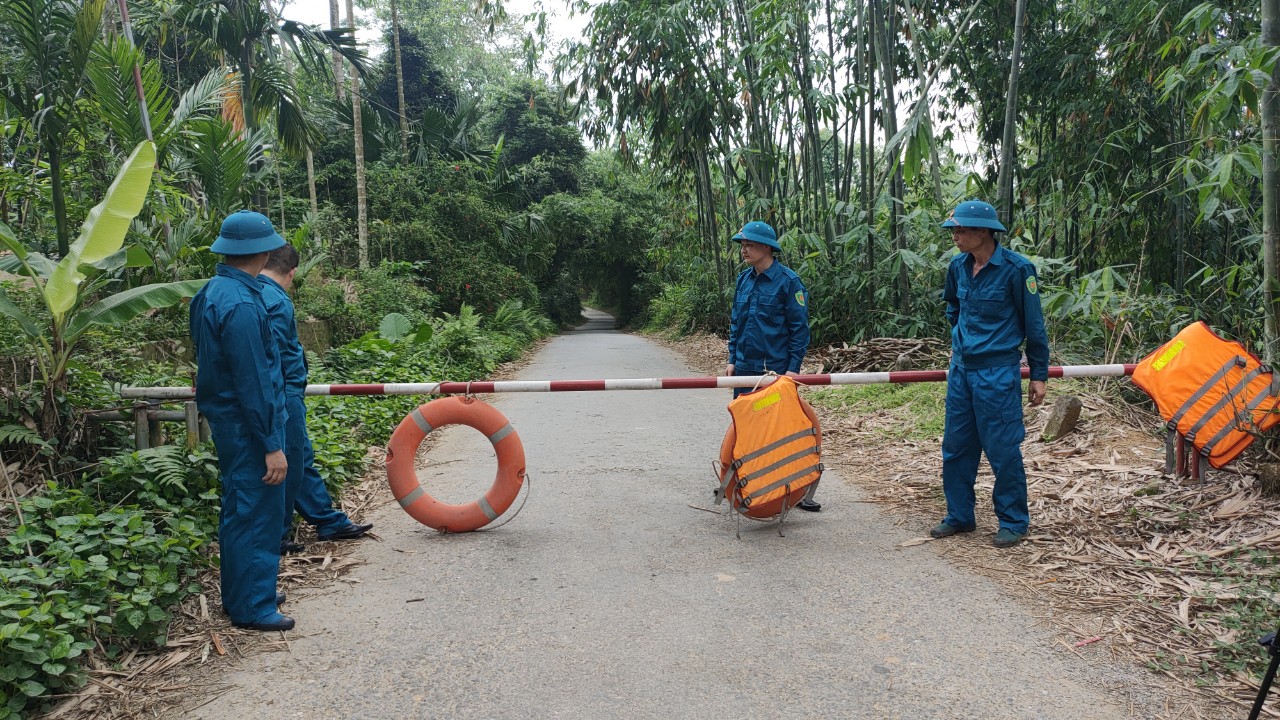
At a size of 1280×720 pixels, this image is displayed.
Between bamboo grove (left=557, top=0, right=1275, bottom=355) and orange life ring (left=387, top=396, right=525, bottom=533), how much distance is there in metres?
3.19

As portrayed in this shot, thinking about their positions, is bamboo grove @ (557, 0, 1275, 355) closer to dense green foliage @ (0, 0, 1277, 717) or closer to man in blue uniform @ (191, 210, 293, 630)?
dense green foliage @ (0, 0, 1277, 717)

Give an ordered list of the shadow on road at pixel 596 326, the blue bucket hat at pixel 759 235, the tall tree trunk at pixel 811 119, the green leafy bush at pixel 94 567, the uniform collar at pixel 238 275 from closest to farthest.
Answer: the green leafy bush at pixel 94 567 → the uniform collar at pixel 238 275 → the blue bucket hat at pixel 759 235 → the tall tree trunk at pixel 811 119 → the shadow on road at pixel 596 326

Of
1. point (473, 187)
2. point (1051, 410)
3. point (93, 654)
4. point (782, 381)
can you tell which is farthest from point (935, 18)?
point (473, 187)

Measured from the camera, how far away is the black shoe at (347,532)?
4.81 meters

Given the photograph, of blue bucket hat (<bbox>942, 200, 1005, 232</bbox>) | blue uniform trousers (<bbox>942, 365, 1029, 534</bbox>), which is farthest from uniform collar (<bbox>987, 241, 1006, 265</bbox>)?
blue uniform trousers (<bbox>942, 365, 1029, 534</bbox>)

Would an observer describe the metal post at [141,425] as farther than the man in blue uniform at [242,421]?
Yes

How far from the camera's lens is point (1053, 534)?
451 centimetres

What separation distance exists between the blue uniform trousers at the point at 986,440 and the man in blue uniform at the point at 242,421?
133 inches

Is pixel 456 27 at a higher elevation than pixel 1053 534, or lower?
higher

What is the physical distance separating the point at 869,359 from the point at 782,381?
5.78m

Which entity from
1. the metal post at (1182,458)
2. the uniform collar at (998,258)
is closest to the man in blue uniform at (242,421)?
the uniform collar at (998,258)

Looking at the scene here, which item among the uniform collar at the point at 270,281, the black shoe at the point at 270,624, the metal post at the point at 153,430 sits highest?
the uniform collar at the point at 270,281

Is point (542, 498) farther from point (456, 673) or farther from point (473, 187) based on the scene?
point (473, 187)

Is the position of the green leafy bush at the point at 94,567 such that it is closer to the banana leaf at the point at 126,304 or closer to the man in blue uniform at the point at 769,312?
the banana leaf at the point at 126,304
